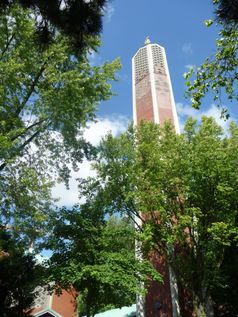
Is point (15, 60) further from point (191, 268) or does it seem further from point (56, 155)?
point (191, 268)

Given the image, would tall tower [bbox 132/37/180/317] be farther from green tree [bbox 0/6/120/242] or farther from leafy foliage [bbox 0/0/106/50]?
leafy foliage [bbox 0/0/106/50]

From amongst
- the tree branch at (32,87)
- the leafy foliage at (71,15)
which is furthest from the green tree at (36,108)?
the leafy foliage at (71,15)

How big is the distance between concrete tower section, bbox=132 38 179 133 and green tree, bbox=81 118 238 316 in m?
10.4

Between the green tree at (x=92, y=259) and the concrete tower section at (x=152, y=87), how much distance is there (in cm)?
1598

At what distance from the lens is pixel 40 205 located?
1722cm

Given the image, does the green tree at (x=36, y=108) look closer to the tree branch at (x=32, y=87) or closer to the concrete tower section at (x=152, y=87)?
the tree branch at (x=32, y=87)

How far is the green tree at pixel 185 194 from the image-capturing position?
21125mm

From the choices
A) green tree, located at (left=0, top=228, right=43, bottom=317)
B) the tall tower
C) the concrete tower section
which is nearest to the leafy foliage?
green tree, located at (left=0, top=228, right=43, bottom=317)

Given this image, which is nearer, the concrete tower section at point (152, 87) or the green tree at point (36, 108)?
the green tree at point (36, 108)

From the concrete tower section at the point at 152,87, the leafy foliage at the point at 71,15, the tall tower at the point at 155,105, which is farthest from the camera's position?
the concrete tower section at the point at 152,87

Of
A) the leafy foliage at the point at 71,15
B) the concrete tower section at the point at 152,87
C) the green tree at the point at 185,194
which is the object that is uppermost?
the concrete tower section at the point at 152,87

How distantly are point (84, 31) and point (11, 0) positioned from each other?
4.64 ft

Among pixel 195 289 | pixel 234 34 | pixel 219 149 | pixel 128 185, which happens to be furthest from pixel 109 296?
pixel 234 34

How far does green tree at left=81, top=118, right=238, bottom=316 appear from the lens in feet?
69.3
